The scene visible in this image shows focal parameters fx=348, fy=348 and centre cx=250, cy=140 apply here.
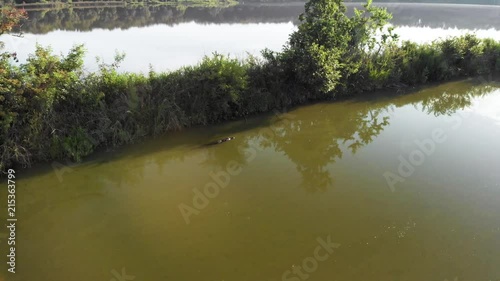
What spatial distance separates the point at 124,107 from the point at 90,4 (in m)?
29.4

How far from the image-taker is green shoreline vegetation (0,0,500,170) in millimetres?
6887

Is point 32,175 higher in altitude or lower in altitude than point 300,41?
lower

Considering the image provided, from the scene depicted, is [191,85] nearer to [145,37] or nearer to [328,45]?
[328,45]

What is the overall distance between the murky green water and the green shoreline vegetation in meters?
0.51

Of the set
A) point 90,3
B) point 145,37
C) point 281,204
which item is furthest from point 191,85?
point 90,3

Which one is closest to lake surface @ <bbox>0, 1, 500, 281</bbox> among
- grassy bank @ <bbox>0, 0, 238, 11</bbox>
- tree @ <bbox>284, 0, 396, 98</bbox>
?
tree @ <bbox>284, 0, 396, 98</bbox>

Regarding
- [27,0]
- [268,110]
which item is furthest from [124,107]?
[27,0]

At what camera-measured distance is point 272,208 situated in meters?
5.75

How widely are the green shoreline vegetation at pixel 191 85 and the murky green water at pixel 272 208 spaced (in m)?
0.51

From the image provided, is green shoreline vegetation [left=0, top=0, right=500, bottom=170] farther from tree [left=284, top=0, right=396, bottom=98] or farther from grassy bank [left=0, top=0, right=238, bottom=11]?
grassy bank [left=0, top=0, right=238, bottom=11]

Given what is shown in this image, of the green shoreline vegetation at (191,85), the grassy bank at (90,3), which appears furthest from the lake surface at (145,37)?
the grassy bank at (90,3)

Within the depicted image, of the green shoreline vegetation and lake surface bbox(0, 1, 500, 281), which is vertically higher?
the green shoreline vegetation

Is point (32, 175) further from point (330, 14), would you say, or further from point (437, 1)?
point (437, 1)

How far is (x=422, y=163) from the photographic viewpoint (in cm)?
719
